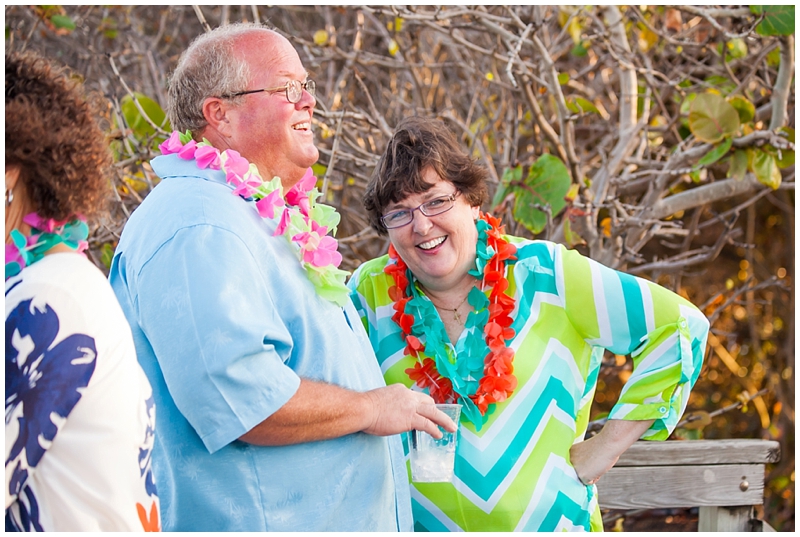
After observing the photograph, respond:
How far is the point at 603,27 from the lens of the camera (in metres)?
3.45

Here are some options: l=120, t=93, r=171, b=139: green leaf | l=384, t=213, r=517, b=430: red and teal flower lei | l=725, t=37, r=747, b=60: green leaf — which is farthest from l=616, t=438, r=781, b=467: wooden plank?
l=120, t=93, r=171, b=139: green leaf

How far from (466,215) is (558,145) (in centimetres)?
124

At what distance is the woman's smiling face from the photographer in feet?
7.43

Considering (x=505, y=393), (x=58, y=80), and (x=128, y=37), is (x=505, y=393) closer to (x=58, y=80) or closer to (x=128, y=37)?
(x=58, y=80)

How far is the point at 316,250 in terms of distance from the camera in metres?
1.83

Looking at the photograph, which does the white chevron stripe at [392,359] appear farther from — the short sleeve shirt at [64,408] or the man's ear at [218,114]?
the short sleeve shirt at [64,408]

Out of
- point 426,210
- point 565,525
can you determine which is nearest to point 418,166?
point 426,210

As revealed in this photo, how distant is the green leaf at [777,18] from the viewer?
3.01 meters

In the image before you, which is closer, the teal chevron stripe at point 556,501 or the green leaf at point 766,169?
the teal chevron stripe at point 556,501

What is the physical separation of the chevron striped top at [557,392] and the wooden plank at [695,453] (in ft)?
1.62

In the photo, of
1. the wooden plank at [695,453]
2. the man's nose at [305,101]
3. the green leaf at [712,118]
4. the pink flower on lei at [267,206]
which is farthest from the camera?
the green leaf at [712,118]

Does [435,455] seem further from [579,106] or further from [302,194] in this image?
[579,106]

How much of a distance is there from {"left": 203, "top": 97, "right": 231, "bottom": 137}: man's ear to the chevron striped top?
86cm

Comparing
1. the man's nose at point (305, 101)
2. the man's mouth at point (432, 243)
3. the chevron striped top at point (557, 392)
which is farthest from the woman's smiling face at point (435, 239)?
the man's nose at point (305, 101)
